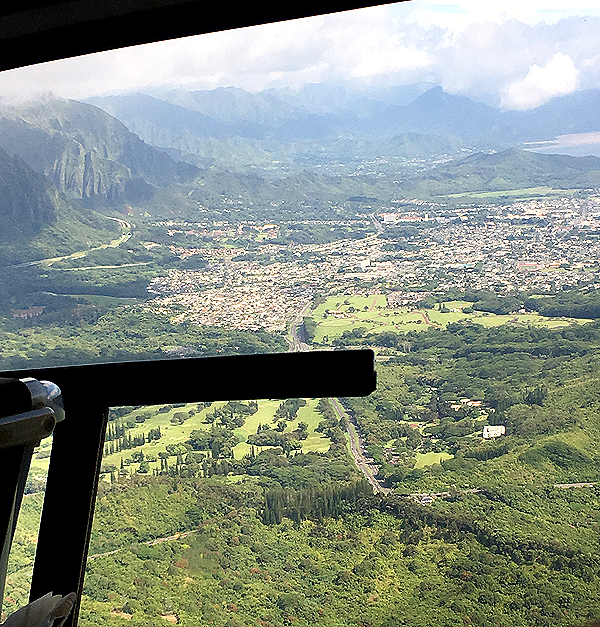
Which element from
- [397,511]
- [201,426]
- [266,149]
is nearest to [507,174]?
[266,149]

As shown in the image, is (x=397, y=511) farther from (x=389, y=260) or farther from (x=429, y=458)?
(x=389, y=260)

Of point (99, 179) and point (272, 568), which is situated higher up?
point (99, 179)

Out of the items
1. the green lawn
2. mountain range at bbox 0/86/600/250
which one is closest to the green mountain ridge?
mountain range at bbox 0/86/600/250

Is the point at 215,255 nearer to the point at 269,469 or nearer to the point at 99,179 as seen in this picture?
the point at 99,179

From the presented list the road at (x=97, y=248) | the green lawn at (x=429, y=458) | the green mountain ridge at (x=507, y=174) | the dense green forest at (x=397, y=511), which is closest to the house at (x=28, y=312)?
the road at (x=97, y=248)

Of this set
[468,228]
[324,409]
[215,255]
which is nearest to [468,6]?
[468,228]

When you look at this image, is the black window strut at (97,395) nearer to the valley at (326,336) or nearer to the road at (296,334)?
the valley at (326,336)

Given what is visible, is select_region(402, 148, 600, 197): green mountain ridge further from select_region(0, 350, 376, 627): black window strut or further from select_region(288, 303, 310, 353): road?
select_region(0, 350, 376, 627): black window strut
